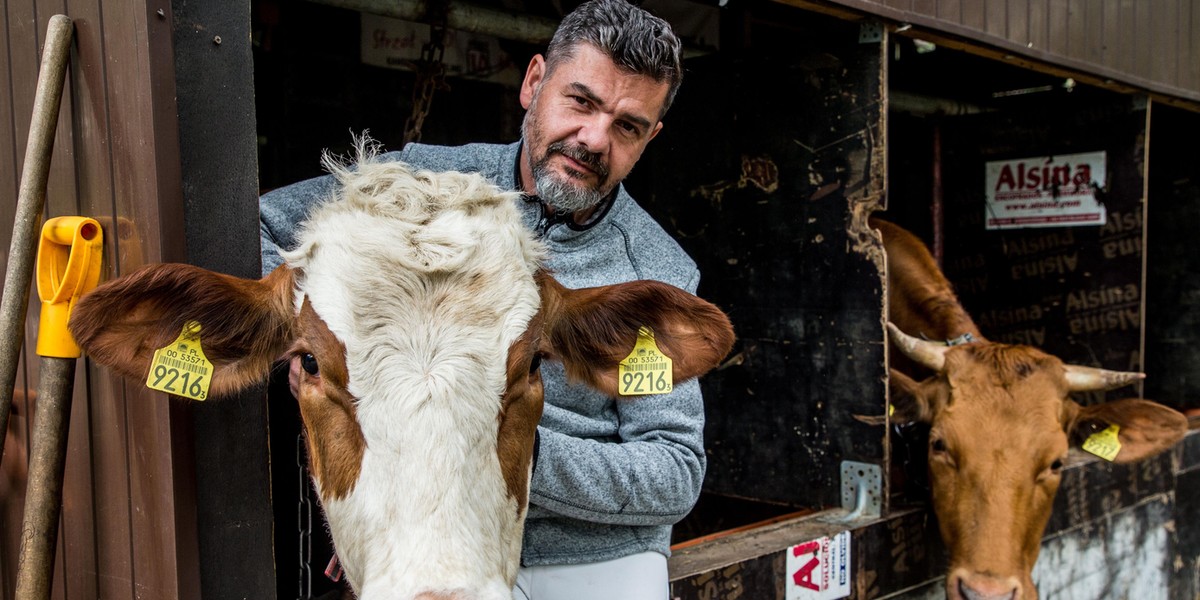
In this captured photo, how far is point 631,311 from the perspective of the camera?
2.03 m

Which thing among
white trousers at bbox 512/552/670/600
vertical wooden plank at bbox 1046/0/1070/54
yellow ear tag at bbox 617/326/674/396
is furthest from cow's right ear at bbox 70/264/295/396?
vertical wooden plank at bbox 1046/0/1070/54

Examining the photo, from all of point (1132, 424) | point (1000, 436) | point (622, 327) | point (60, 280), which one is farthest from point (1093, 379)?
point (60, 280)

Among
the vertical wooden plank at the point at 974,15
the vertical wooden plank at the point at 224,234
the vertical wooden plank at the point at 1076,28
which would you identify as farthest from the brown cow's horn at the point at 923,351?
the vertical wooden plank at the point at 224,234

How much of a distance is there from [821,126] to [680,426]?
6.09 ft

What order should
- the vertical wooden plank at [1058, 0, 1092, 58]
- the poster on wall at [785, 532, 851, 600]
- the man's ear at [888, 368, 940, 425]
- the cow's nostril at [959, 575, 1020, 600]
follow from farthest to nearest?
the vertical wooden plank at [1058, 0, 1092, 58], the man's ear at [888, 368, 940, 425], the cow's nostril at [959, 575, 1020, 600], the poster on wall at [785, 532, 851, 600]

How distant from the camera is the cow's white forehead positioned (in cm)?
154

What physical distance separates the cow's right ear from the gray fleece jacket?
37 centimetres

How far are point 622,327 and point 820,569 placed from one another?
1804 millimetres

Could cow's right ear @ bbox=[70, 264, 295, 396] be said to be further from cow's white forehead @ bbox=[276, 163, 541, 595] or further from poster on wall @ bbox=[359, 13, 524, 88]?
poster on wall @ bbox=[359, 13, 524, 88]

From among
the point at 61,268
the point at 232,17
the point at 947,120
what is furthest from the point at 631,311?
the point at 947,120

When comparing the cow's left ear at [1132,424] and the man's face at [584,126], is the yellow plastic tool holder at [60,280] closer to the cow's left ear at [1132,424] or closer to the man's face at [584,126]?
the man's face at [584,126]

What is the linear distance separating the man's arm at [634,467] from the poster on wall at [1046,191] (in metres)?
3.76

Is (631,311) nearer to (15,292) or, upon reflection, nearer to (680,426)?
(680,426)

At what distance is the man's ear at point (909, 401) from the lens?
4.00 m
